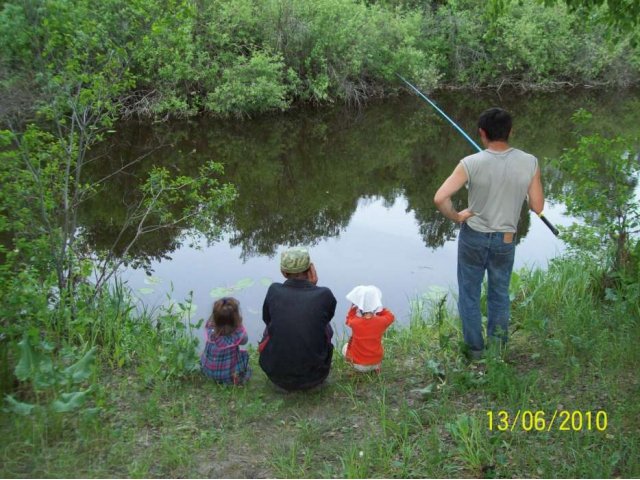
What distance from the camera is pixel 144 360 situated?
14.5 ft

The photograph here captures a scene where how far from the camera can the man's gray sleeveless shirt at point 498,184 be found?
370 centimetres

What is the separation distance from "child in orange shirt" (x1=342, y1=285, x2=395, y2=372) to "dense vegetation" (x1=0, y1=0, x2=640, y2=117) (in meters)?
7.80

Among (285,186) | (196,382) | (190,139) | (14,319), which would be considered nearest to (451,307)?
(196,382)

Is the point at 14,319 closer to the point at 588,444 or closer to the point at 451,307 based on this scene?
the point at 588,444

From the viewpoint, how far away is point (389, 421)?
3.38 metres

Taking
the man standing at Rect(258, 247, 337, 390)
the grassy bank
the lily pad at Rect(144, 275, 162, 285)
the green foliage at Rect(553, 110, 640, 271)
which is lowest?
the grassy bank

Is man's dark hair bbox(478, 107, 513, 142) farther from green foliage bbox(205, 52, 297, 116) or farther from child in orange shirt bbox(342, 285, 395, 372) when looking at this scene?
green foliage bbox(205, 52, 297, 116)

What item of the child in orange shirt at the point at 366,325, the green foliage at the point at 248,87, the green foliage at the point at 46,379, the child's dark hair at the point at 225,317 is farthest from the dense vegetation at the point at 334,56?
the child in orange shirt at the point at 366,325

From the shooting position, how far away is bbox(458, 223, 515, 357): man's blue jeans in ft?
12.7

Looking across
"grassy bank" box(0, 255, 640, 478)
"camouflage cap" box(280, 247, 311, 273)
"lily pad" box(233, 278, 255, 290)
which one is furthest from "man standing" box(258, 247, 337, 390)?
"lily pad" box(233, 278, 255, 290)

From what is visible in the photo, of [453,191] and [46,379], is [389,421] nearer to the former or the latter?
[453,191]

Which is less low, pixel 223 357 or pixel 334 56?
pixel 334 56
